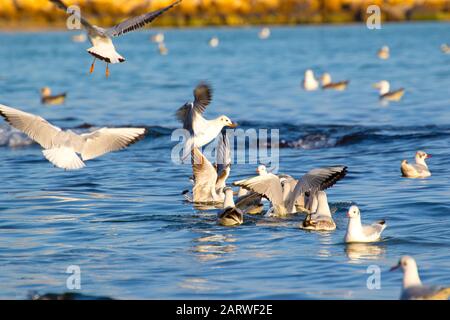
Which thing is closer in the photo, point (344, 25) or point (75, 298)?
point (75, 298)

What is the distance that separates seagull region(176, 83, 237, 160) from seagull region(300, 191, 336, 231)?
1972 mm

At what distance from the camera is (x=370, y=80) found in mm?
32781

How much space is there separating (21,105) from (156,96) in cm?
387

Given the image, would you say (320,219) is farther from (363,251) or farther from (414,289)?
(414,289)

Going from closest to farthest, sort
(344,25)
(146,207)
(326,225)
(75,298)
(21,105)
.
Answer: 1. (75,298)
2. (326,225)
3. (146,207)
4. (21,105)
5. (344,25)

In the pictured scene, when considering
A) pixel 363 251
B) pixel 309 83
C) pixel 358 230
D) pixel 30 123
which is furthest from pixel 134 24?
pixel 309 83

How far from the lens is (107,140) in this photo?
11523 mm

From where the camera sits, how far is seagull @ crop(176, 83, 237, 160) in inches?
495

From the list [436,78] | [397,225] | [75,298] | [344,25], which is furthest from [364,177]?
[344,25]

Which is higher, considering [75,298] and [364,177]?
[364,177]

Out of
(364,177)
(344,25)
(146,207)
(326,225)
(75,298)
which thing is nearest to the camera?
(75,298)

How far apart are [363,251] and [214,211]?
113 inches

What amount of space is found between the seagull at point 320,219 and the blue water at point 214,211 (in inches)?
5.4
